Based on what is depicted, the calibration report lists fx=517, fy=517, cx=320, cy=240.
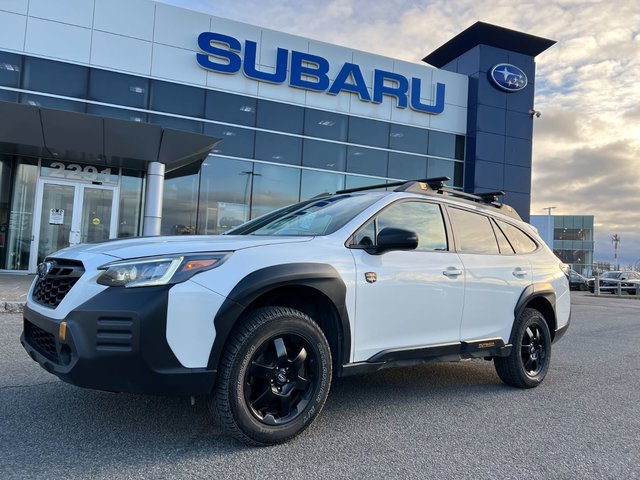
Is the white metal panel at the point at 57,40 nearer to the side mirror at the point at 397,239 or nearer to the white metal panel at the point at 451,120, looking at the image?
the white metal panel at the point at 451,120

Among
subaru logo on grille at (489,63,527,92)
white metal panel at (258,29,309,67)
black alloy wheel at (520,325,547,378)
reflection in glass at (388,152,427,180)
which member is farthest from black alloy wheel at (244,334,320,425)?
subaru logo on grille at (489,63,527,92)

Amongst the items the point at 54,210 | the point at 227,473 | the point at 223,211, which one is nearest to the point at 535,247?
the point at 227,473

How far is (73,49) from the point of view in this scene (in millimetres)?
14312

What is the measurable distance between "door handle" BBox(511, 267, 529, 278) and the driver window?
0.90 metres

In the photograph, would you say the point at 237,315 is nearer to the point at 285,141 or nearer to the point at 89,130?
the point at 89,130

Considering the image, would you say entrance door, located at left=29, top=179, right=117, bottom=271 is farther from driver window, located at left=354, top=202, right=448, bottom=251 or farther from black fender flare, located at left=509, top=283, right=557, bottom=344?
black fender flare, located at left=509, top=283, right=557, bottom=344

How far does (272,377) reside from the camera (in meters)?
3.20

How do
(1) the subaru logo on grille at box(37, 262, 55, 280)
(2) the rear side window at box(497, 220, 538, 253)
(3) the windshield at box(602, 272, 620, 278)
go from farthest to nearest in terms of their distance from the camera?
(3) the windshield at box(602, 272, 620, 278) → (2) the rear side window at box(497, 220, 538, 253) → (1) the subaru logo on grille at box(37, 262, 55, 280)

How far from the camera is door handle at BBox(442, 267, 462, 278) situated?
4.12m

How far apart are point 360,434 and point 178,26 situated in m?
14.8

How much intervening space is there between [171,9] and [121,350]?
14761 mm

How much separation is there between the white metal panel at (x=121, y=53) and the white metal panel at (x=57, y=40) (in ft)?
0.84

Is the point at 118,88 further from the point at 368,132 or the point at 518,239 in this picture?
the point at 518,239

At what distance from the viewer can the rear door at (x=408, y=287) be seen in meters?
3.60
